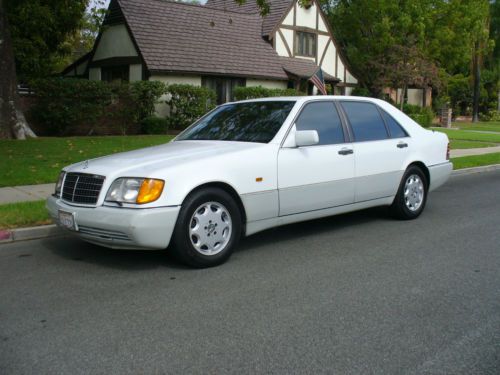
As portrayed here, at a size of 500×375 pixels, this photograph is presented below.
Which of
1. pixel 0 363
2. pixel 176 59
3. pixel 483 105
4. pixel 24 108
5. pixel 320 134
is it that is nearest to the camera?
pixel 0 363

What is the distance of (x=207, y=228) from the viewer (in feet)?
17.7

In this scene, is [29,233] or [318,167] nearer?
[318,167]

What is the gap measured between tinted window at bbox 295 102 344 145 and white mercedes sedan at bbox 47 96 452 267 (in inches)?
0.5

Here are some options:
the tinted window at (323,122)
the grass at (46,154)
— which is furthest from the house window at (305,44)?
the tinted window at (323,122)

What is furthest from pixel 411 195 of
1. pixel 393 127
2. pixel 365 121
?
pixel 365 121

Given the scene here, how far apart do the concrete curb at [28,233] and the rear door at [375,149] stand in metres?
3.67

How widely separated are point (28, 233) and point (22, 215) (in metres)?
0.51

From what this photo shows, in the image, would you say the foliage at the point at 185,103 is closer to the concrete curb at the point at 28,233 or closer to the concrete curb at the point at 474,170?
the concrete curb at the point at 474,170

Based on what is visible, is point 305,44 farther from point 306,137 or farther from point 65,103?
point 306,137

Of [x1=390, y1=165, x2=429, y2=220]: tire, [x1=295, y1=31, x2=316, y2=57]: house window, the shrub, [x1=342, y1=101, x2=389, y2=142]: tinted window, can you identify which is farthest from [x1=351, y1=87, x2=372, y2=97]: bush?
[x1=342, y1=101, x2=389, y2=142]: tinted window

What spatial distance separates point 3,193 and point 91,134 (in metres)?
11.6

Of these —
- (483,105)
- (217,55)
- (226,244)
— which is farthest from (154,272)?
(483,105)

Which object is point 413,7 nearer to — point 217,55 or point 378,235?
point 217,55

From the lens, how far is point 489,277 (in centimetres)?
517
